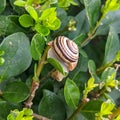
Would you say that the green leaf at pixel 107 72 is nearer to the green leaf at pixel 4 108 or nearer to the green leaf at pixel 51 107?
the green leaf at pixel 51 107

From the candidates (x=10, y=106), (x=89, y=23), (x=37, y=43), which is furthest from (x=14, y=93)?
(x=89, y=23)

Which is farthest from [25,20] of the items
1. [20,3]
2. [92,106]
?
[92,106]

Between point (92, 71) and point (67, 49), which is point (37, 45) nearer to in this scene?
point (67, 49)

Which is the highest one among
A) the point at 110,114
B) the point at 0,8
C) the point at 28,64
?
the point at 0,8

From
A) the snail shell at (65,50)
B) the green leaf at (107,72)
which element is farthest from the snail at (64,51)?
the green leaf at (107,72)

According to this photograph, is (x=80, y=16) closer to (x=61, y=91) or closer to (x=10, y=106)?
(x=61, y=91)

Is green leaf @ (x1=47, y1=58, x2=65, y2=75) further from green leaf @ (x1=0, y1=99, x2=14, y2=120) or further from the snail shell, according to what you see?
green leaf @ (x1=0, y1=99, x2=14, y2=120)
